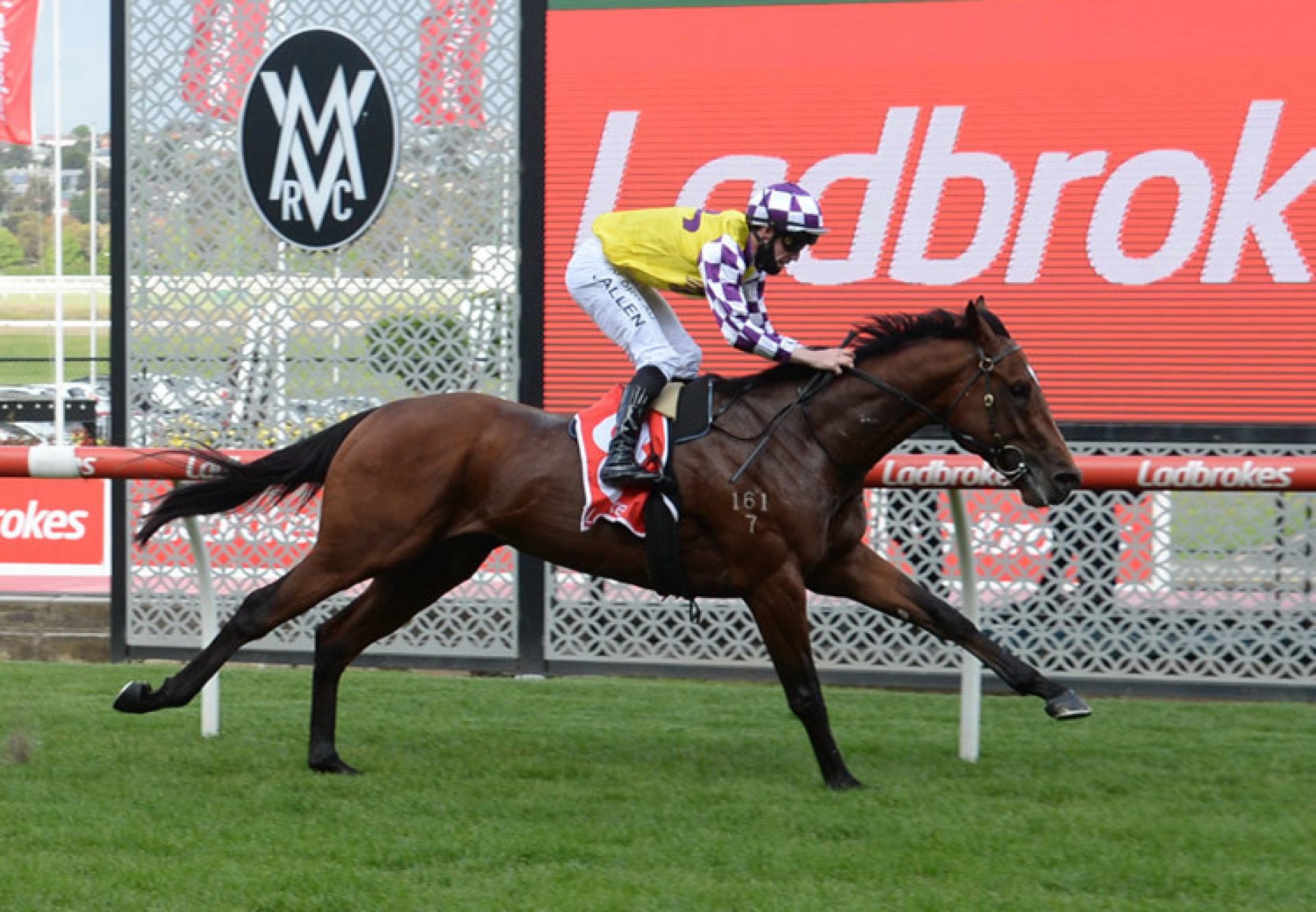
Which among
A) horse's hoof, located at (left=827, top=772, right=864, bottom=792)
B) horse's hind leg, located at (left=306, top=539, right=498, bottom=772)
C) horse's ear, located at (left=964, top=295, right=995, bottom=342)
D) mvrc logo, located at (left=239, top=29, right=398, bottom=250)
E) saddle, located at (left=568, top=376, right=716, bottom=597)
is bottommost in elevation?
horse's hoof, located at (left=827, top=772, right=864, bottom=792)

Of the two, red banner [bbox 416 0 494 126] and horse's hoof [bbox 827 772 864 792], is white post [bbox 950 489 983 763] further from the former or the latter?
red banner [bbox 416 0 494 126]

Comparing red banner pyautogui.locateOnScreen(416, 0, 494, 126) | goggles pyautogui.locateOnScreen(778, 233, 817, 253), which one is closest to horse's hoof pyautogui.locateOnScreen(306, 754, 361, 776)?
goggles pyautogui.locateOnScreen(778, 233, 817, 253)

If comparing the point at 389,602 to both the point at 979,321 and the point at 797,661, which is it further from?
the point at 979,321

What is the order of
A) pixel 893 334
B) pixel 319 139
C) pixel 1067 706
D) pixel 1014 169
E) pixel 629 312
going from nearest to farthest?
pixel 1067 706, pixel 893 334, pixel 629 312, pixel 1014 169, pixel 319 139

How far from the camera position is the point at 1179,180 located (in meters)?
8.09

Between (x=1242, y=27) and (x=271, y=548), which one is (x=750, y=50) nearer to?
(x=1242, y=27)

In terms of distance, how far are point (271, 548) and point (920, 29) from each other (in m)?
3.91

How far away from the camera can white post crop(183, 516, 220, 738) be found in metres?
6.32

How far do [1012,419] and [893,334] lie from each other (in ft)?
1.62

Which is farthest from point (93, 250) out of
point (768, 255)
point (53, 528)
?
point (768, 255)

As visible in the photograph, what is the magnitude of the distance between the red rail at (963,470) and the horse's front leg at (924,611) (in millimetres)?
583

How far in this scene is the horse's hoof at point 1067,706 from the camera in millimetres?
5367

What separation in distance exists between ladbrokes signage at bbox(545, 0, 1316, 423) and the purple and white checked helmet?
9.27 feet

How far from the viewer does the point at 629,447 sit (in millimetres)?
5609
